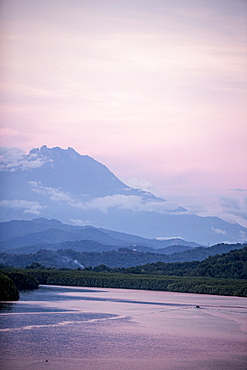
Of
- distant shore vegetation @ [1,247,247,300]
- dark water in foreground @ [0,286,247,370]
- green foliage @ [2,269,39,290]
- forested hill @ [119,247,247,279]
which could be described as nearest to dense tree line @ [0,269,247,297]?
distant shore vegetation @ [1,247,247,300]

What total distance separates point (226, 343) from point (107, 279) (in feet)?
277

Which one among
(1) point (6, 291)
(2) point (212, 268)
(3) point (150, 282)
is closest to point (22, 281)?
(3) point (150, 282)

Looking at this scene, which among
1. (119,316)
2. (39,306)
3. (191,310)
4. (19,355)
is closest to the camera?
(19,355)

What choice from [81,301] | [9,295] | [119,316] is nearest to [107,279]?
[81,301]

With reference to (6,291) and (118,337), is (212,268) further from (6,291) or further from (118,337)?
(118,337)

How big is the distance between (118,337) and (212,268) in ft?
309

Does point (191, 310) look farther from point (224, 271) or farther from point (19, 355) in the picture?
point (224, 271)

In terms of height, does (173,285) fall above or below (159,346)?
above

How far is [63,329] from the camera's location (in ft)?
176

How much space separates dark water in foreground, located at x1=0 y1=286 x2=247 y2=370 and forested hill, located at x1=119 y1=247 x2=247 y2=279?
190 ft

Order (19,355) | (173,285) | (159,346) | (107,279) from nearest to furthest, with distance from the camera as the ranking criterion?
(19,355) → (159,346) → (173,285) → (107,279)

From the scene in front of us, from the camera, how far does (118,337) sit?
51.0 metres

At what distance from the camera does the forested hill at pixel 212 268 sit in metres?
136

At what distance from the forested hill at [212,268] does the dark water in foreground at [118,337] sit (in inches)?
2279
